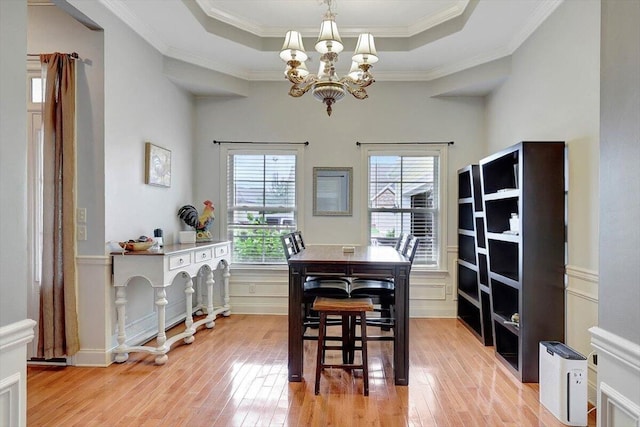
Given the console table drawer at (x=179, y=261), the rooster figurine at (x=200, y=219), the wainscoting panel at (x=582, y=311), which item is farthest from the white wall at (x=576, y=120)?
the rooster figurine at (x=200, y=219)

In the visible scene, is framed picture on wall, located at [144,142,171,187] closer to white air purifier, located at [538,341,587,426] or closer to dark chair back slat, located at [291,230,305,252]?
dark chair back slat, located at [291,230,305,252]

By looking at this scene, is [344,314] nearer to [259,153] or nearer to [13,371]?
[13,371]

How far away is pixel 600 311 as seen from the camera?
1.22m

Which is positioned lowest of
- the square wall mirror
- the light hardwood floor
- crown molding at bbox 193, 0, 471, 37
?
the light hardwood floor

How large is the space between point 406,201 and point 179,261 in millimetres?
2838

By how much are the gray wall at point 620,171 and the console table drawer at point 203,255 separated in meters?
3.28

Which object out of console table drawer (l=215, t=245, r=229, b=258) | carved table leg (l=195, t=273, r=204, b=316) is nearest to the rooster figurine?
console table drawer (l=215, t=245, r=229, b=258)

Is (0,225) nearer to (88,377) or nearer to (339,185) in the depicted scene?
(88,377)

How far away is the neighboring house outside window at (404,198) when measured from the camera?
15.3ft

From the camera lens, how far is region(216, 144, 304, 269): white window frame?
471 centimetres

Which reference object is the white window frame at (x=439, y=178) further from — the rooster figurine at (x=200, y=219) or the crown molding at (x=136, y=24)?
the crown molding at (x=136, y=24)

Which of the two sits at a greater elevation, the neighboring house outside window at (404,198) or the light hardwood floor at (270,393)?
the neighboring house outside window at (404,198)

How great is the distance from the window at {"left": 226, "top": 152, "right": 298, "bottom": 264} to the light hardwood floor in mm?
1529

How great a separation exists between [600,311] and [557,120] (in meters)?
2.29
